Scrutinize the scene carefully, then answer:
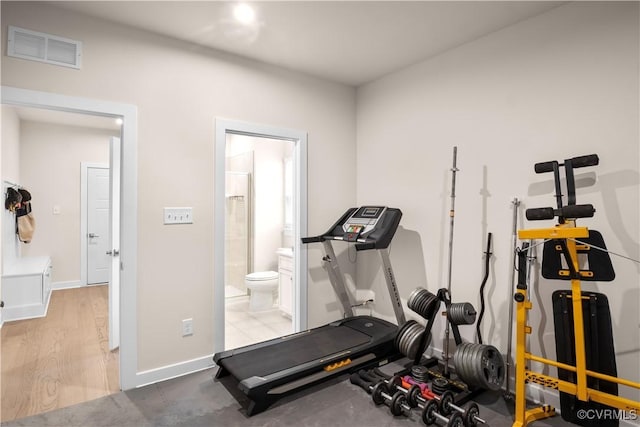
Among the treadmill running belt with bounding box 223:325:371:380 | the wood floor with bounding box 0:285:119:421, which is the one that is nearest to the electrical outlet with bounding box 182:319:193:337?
the treadmill running belt with bounding box 223:325:371:380

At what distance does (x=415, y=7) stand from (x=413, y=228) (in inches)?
71.4

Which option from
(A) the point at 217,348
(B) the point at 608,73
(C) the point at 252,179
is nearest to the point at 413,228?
(B) the point at 608,73

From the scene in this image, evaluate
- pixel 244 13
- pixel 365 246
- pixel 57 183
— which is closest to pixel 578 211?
pixel 365 246

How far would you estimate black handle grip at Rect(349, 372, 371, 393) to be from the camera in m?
2.44

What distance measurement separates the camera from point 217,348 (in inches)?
114

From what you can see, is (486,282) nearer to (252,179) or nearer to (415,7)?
(415,7)

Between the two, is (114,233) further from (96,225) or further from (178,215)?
(96,225)

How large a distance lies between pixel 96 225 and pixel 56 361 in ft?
11.9

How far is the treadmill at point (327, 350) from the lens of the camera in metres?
2.28

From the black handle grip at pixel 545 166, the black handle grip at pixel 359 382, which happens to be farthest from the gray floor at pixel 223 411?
the black handle grip at pixel 545 166

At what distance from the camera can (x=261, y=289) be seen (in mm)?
4492

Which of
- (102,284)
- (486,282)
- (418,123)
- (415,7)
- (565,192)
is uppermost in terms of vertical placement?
(415,7)

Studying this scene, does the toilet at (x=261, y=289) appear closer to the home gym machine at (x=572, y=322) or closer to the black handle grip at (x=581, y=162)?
the home gym machine at (x=572, y=322)

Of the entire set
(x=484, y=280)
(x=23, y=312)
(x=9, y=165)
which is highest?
(x=9, y=165)
